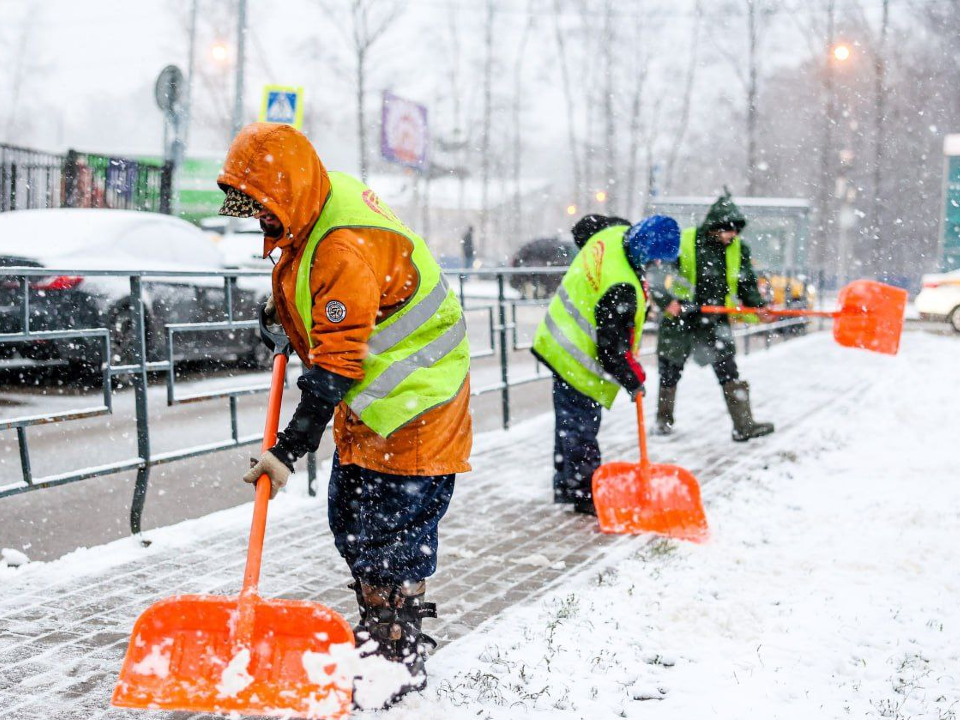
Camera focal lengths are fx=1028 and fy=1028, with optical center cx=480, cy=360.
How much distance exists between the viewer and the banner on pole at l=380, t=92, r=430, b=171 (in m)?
23.6

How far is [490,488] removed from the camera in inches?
230

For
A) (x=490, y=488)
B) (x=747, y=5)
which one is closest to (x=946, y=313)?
(x=490, y=488)

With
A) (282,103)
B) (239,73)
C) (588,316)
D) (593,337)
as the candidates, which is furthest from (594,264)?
(239,73)

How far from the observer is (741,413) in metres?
7.35

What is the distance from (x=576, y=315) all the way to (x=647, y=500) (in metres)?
1.03

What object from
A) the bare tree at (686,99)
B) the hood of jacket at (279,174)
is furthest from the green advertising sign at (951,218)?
the hood of jacket at (279,174)

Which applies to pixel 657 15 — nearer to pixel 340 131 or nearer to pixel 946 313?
pixel 340 131

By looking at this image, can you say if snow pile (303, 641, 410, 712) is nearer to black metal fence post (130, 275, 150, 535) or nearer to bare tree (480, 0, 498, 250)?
black metal fence post (130, 275, 150, 535)

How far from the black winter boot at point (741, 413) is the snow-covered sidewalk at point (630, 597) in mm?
832

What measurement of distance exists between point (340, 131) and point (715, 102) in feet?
46.4

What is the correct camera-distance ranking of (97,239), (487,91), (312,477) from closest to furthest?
1. (312,477)
2. (97,239)
3. (487,91)

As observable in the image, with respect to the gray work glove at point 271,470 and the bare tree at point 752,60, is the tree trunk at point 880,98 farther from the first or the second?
the gray work glove at point 271,470

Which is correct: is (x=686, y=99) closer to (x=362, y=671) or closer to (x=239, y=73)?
(x=239, y=73)

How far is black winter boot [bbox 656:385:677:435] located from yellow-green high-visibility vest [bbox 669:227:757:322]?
29.6 inches
